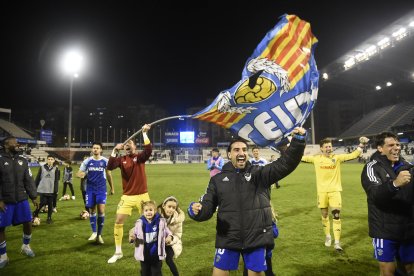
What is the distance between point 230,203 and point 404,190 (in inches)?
83.1

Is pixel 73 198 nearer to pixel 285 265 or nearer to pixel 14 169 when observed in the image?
pixel 14 169

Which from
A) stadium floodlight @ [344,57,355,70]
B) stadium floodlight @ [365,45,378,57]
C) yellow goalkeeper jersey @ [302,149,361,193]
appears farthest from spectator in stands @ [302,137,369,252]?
stadium floodlight @ [344,57,355,70]

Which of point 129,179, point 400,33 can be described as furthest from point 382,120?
point 129,179

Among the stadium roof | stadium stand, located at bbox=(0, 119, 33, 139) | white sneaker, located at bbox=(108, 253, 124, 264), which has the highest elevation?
the stadium roof

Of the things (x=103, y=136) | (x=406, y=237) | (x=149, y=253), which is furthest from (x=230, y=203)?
(x=103, y=136)

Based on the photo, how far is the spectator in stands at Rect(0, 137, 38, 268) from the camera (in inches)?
253

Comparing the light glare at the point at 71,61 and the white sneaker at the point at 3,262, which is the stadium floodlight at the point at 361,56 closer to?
the light glare at the point at 71,61

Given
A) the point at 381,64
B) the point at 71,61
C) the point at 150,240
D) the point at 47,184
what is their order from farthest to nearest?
1. the point at 381,64
2. the point at 71,61
3. the point at 47,184
4. the point at 150,240

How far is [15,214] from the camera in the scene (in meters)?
6.65

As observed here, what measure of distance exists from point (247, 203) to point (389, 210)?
1.80 metres

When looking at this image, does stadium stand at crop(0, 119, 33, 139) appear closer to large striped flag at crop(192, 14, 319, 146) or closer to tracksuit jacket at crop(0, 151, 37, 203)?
tracksuit jacket at crop(0, 151, 37, 203)

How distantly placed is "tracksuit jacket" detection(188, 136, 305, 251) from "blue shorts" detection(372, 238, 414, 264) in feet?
4.70

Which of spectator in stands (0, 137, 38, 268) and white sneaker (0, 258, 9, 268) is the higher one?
spectator in stands (0, 137, 38, 268)

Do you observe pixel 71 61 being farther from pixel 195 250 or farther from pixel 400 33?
pixel 400 33
